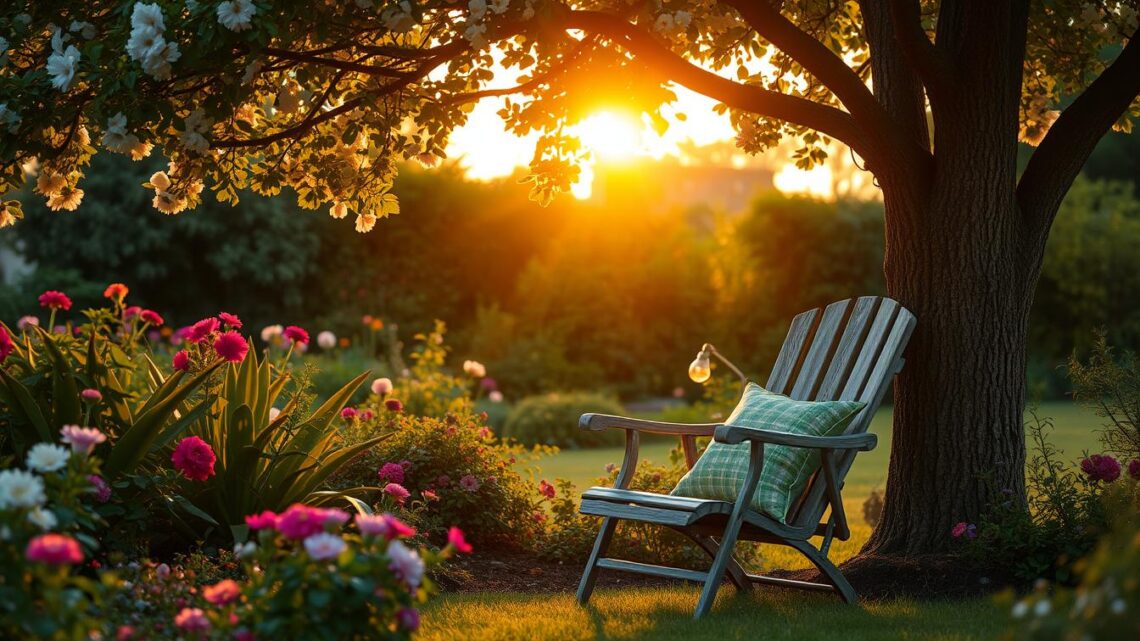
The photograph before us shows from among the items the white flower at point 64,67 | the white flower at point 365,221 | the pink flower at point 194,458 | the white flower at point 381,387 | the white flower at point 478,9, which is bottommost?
the white flower at point 381,387

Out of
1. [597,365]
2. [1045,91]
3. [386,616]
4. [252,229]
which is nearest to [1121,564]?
[386,616]

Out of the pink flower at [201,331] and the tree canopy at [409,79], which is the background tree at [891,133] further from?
the pink flower at [201,331]

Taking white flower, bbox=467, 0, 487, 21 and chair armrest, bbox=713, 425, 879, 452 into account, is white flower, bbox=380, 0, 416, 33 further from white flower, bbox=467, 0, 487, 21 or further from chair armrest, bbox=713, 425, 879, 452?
chair armrest, bbox=713, 425, 879, 452

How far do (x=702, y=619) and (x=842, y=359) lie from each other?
126cm

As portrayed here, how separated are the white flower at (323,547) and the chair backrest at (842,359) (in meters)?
2.18

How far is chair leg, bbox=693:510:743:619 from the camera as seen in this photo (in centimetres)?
385

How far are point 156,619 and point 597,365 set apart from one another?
11.1 m

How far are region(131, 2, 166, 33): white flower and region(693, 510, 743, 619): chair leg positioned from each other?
230 centimetres

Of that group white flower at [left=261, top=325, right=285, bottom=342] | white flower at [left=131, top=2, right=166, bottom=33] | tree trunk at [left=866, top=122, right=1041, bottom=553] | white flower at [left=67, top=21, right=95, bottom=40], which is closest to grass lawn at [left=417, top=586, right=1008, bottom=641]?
tree trunk at [left=866, top=122, right=1041, bottom=553]

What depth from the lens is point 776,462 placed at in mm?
4160

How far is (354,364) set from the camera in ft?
37.3

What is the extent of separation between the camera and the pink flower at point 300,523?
2420 mm

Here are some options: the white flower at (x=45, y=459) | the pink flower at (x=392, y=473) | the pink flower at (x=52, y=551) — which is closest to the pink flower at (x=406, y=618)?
the pink flower at (x=52, y=551)

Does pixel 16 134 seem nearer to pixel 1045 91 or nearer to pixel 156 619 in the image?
pixel 156 619
